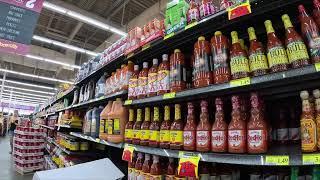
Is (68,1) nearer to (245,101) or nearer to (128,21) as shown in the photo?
(128,21)

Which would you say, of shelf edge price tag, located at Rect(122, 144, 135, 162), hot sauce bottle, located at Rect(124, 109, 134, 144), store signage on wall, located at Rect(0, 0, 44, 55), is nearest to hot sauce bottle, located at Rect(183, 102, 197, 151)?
shelf edge price tag, located at Rect(122, 144, 135, 162)

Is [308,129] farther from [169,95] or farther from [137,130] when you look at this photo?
[137,130]

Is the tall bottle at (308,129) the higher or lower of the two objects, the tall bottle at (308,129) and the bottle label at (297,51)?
the lower

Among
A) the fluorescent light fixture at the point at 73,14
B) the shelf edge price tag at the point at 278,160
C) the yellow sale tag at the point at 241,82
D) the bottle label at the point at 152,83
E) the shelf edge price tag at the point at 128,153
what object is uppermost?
the fluorescent light fixture at the point at 73,14

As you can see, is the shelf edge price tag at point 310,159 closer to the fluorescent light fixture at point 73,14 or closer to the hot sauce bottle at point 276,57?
the hot sauce bottle at point 276,57

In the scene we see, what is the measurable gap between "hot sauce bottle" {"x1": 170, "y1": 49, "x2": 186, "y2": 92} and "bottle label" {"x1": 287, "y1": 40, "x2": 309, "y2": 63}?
0.73 metres

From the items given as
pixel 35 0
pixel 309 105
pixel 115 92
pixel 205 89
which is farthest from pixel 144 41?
pixel 35 0

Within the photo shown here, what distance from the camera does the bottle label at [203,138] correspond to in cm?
150

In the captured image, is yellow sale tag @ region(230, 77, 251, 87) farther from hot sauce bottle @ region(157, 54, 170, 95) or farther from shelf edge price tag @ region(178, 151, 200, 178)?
hot sauce bottle @ region(157, 54, 170, 95)

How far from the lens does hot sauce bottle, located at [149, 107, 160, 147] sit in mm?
1905

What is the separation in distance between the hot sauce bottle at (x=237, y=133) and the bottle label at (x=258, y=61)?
0.66ft

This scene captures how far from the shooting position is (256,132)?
1.30 metres

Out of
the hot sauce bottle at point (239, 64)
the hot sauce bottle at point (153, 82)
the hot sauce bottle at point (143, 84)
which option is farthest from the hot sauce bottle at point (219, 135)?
the hot sauce bottle at point (143, 84)

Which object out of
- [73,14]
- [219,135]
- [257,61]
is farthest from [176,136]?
[73,14]
